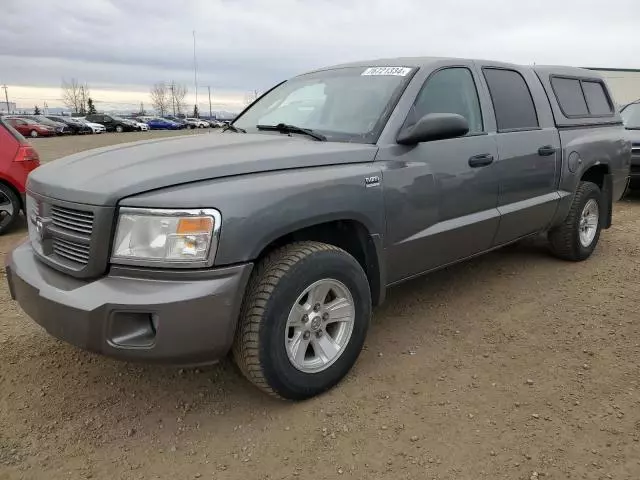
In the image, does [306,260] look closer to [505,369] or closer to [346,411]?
[346,411]

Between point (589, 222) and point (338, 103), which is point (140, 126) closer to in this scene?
point (589, 222)

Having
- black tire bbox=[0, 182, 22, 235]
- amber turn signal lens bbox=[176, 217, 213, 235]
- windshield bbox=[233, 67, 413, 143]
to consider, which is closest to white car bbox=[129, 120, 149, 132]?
black tire bbox=[0, 182, 22, 235]

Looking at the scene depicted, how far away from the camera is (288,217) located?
8.57 ft

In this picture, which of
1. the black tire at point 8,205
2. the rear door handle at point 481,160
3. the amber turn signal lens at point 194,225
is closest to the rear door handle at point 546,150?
the rear door handle at point 481,160

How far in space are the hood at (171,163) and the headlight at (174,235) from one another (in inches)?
5.6

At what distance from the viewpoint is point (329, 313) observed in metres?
2.89

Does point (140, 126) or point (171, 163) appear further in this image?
point (140, 126)

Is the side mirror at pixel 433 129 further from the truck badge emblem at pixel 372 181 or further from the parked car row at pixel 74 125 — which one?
the parked car row at pixel 74 125

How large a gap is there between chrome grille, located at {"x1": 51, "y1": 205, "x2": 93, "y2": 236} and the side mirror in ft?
5.80

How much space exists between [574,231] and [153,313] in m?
4.10

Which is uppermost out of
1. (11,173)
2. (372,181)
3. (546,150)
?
(546,150)

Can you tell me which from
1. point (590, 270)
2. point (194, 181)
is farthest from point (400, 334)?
point (590, 270)

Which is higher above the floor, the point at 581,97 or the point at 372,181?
the point at 581,97

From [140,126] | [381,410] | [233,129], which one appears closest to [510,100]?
[233,129]
